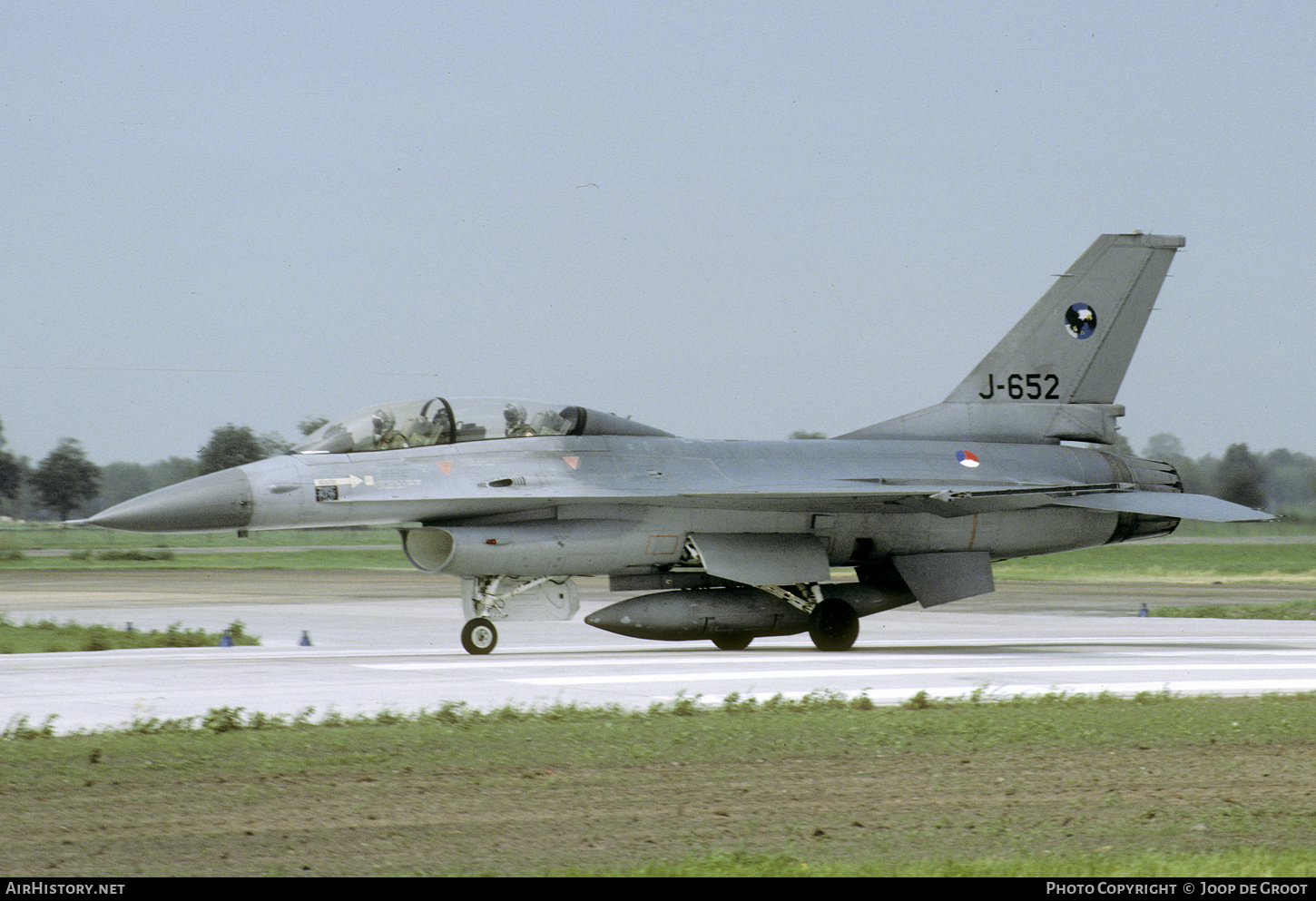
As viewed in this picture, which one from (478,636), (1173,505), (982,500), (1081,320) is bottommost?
(478,636)

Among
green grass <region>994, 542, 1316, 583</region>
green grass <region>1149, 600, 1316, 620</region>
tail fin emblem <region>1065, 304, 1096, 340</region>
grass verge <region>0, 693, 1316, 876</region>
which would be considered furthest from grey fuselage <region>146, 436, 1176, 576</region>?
green grass <region>994, 542, 1316, 583</region>

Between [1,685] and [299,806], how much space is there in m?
6.12

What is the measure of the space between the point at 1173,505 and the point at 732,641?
6.12m

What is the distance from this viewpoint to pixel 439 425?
16.5 m

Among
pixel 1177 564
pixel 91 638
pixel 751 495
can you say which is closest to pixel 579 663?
pixel 751 495

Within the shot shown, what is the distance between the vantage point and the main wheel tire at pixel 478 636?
646 inches

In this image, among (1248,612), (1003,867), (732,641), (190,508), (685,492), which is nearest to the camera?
(1003,867)

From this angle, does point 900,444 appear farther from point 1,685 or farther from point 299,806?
point 299,806

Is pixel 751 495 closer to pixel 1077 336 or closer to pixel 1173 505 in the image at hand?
pixel 1173 505

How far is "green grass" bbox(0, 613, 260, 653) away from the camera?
18.1 meters

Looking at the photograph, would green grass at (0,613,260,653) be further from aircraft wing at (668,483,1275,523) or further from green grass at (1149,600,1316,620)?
green grass at (1149,600,1316,620)

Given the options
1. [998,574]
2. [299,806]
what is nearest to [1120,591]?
[998,574]

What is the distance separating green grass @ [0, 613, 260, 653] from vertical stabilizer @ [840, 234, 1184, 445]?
1038 cm

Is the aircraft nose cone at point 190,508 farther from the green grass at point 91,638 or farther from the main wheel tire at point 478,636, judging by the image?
the green grass at point 91,638
